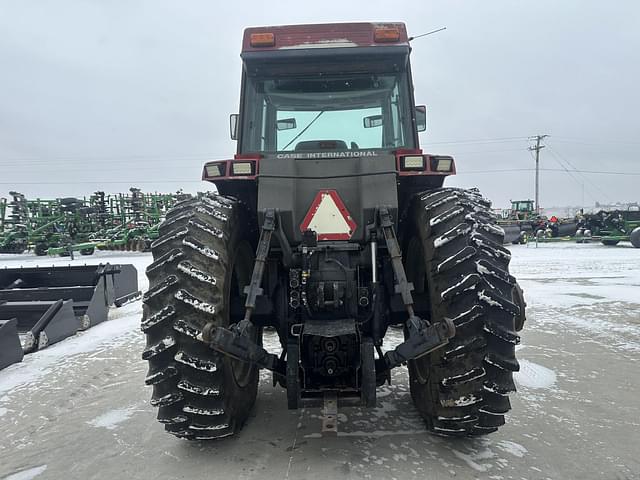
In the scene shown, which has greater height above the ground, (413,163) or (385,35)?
(385,35)

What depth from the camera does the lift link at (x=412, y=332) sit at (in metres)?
2.22

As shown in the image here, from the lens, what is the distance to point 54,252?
19469 millimetres

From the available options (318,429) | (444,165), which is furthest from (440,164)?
(318,429)

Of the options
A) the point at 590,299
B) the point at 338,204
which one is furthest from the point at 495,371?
the point at 590,299

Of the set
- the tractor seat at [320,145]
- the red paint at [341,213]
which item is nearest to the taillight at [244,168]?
the red paint at [341,213]

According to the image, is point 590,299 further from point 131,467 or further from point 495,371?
point 131,467

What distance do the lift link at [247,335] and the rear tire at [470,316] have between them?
952 millimetres

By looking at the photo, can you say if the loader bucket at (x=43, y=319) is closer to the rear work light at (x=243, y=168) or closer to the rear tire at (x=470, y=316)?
the rear work light at (x=243, y=168)

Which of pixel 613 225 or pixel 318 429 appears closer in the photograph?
pixel 318 429

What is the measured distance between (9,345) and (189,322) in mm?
3602

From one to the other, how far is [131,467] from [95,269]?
548 cm

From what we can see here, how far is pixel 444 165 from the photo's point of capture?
3.00 m

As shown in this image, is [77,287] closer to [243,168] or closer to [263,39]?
[243,168]

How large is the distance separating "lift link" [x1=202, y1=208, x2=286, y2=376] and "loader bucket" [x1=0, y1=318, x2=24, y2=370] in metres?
3.64
